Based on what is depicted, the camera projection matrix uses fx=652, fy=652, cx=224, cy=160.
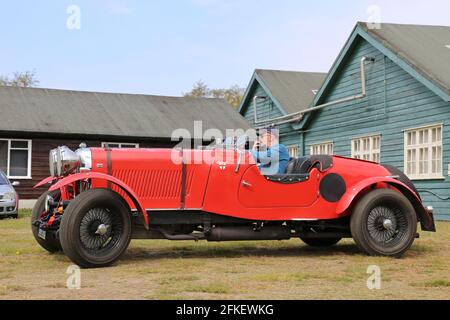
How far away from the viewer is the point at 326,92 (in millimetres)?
23109

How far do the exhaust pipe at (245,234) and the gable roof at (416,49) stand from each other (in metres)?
9.03

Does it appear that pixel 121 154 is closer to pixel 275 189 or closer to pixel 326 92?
pixel 275 189

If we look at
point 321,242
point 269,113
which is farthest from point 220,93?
point 321,242

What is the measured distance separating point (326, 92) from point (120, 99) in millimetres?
9002

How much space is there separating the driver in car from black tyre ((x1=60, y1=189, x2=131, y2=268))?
1.86 meters

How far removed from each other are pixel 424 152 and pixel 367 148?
3.02 m

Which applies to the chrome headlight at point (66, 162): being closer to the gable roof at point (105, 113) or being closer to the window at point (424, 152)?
the window at point (424, 152)

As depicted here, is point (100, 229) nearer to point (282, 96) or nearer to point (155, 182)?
point (155, 182)

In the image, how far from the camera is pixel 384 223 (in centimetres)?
823

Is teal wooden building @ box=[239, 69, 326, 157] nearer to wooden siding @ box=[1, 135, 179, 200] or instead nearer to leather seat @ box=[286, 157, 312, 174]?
wooden siding @ box=[1, 135, 179, 200]

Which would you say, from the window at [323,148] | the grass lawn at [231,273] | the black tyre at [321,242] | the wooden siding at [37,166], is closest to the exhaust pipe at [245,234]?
the grass lawn at [231,273]

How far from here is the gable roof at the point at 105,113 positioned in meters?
23.3
